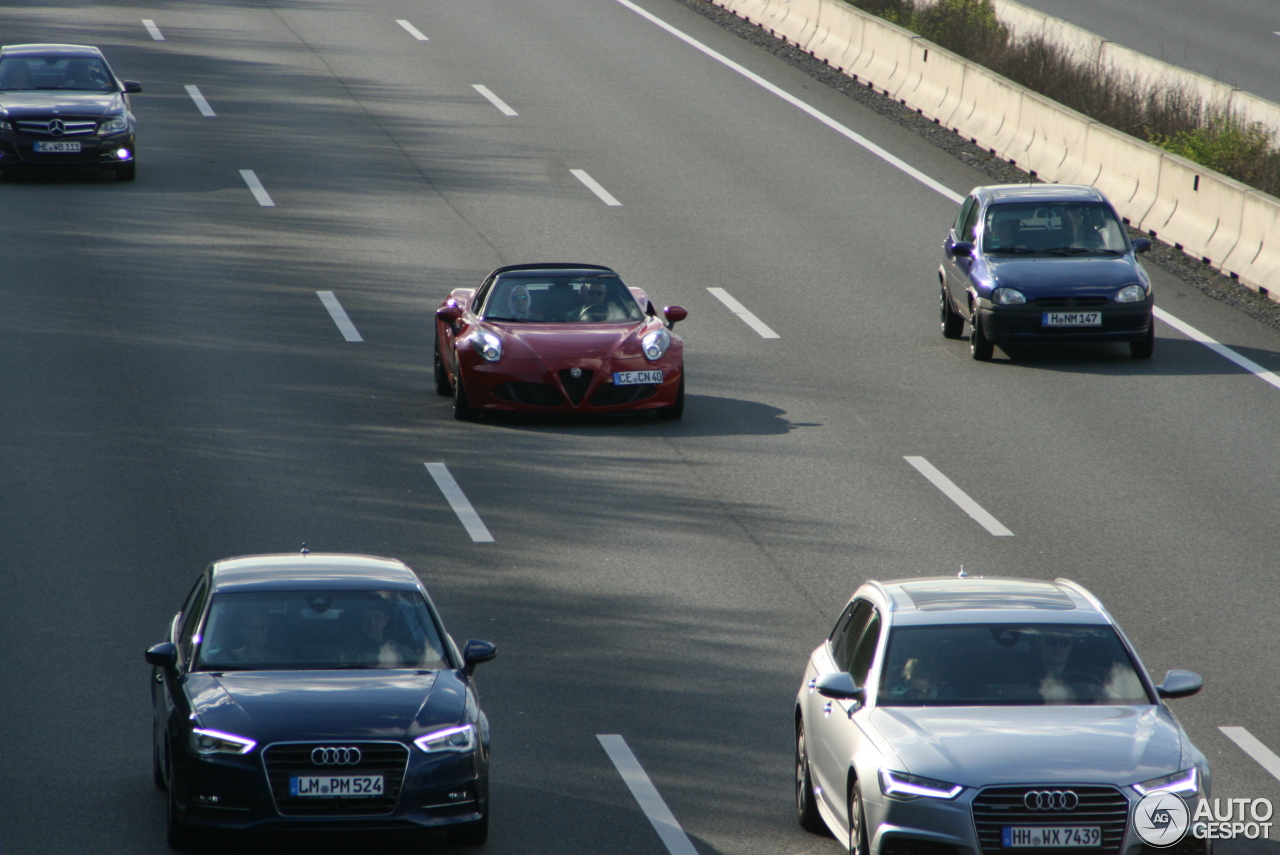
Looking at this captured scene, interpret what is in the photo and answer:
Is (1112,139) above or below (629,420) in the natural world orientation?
above

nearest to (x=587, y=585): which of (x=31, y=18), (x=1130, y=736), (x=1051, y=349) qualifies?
(x=1130, y=736)

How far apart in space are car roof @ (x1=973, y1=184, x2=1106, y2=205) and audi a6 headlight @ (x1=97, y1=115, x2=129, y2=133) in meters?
13.7

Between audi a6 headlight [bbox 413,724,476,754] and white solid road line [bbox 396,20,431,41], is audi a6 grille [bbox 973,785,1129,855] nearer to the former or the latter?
audi a6 headlight [bbox 413,724,476,754]

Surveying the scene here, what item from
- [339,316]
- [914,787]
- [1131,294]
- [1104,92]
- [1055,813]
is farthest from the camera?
[1104,92]

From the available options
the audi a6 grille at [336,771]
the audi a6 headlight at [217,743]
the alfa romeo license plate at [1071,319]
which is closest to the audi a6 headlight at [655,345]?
the alfa romeo license plate at [1071,319]

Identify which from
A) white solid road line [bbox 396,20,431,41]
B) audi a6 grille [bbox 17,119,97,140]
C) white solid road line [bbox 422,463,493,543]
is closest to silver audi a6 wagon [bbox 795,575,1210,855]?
white solid road line [bbox 422,463,493,543]

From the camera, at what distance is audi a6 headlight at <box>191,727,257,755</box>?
29.0ft

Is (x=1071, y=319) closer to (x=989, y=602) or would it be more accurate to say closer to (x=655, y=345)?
(x=655, y=345)

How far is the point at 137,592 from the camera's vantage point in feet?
44.5

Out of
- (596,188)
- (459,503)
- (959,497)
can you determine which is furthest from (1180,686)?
(596,188)

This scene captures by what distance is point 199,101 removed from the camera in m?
35.8

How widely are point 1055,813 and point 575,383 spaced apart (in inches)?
439

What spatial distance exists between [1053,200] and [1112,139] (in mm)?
6112

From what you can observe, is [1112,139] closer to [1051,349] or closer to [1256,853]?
[1051,349]
